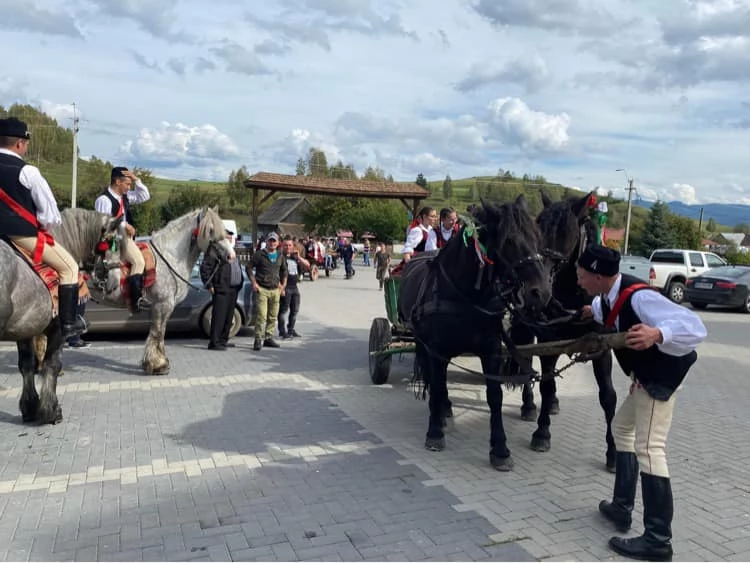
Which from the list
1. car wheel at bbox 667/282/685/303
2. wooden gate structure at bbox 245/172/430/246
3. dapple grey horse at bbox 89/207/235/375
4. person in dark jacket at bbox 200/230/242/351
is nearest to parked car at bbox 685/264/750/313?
car wheel at bbox 667/282/685/303

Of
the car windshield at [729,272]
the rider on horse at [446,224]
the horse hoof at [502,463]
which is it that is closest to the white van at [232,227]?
the rider on horse at [446,224]

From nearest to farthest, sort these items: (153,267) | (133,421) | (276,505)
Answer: (276,505), (133,421), (153,267)

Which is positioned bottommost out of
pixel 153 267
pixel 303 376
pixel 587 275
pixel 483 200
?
pixel 303 376

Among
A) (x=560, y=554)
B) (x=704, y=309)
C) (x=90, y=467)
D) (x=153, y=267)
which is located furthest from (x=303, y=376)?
(x=704, y=309)

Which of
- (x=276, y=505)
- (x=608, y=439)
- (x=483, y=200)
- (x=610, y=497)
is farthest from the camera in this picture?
(x=608, y=439)

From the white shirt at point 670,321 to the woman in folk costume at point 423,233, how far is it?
4179 millimetres

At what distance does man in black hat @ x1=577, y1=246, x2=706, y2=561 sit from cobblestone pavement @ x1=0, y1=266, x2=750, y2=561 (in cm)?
30

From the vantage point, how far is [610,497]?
4246 millimetres

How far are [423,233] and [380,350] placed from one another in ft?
5.35

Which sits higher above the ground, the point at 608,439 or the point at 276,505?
the point at 608,439

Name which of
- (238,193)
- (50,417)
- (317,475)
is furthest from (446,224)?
(238,193)

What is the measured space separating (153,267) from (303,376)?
2.50 meters

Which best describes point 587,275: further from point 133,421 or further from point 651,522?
point 133,421

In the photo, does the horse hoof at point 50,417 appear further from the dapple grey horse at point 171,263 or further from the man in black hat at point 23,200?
the dapple grey horse at point 171,263
